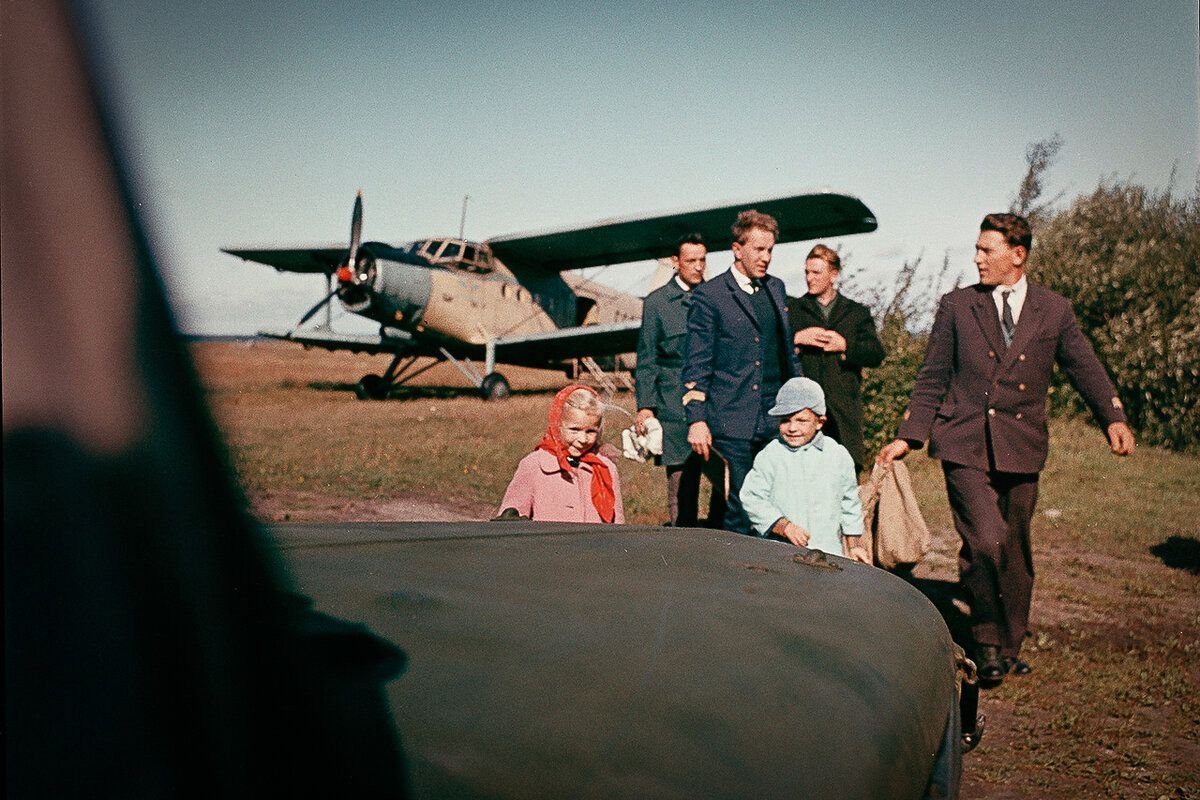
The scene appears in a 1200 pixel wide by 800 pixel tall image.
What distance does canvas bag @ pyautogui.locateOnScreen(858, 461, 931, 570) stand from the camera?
4156 mm

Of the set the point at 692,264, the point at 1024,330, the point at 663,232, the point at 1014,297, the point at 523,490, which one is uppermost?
the point at 663,232

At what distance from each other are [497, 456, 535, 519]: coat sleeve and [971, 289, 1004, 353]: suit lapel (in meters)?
2.08

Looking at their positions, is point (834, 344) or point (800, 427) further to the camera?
point (834, 344)

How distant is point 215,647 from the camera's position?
31.8 inches

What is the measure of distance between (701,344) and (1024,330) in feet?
4.36

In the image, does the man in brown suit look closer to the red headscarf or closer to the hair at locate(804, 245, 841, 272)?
the hair at locate(804, 245, 841, 272)

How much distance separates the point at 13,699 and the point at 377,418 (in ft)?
44.4

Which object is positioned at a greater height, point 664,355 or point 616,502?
point 664,355

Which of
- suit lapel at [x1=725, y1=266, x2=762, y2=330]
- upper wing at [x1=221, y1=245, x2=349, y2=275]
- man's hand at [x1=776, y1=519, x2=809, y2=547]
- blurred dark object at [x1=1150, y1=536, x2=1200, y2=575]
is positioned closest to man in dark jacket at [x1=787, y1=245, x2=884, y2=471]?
suit lapel at [x1=725, y1=266, x2=762, y2=330]

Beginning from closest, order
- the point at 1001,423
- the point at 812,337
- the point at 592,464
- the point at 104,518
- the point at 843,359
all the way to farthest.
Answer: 1. the point at 104,518
2. the point at 592,464
3. the point at 1001,423
4. the point at 812,337
5. the point at 843,359

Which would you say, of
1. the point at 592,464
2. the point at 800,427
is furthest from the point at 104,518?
the point at 800,427

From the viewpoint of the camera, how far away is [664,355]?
517 centimetres

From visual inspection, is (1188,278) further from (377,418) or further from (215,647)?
(215,647)

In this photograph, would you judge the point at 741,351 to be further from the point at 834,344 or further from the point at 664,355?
the point at 664,355
